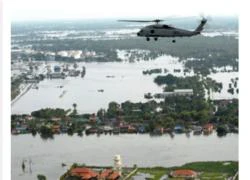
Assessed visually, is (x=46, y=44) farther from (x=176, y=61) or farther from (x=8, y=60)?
(x=176, y=61)

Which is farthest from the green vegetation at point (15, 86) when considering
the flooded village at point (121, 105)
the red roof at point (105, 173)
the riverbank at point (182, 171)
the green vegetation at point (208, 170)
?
the green vegetation at point (208, 170)

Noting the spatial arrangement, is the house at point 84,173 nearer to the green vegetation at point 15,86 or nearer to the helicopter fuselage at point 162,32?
the green vegetation at point 15,86

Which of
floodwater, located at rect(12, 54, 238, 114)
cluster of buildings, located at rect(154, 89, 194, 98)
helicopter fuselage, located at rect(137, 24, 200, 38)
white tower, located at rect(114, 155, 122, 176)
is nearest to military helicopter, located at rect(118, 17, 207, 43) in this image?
helicopter fuselage, located at rect(137, 24, 200, 38)

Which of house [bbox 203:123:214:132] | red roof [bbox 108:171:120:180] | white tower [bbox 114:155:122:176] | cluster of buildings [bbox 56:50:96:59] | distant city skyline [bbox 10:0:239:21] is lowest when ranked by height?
red roof [bbox 108:171:120:180]

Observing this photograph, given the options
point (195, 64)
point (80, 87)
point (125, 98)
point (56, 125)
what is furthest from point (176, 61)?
point (56, 125)

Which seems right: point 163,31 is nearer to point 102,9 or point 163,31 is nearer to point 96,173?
point 102,9

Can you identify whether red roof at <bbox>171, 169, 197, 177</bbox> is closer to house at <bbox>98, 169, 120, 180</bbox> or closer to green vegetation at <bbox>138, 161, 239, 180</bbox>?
green vegetation at <bbox>138, 161, 239, 180</bbox>
